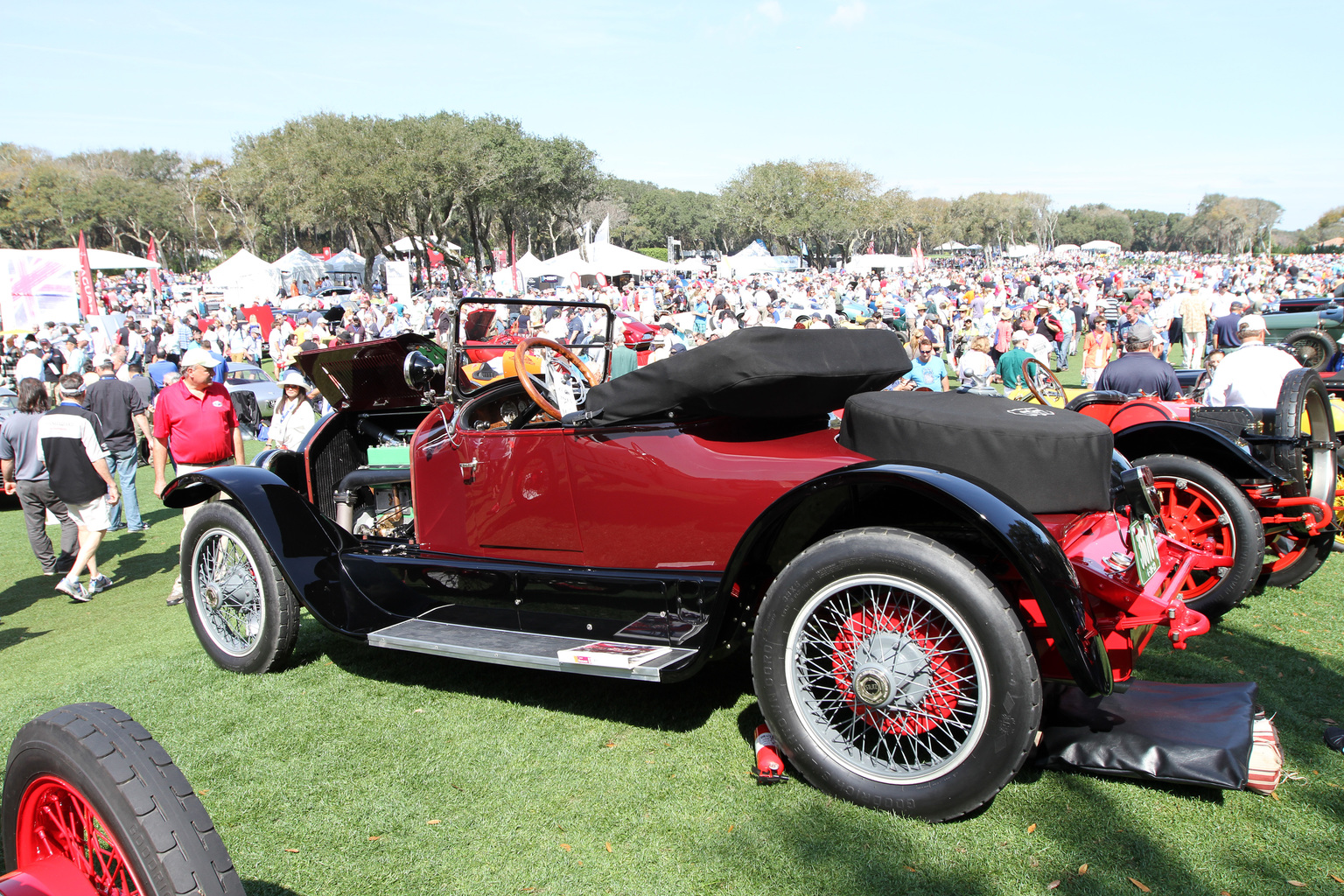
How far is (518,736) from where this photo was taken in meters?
3.64

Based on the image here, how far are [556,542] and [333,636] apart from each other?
7.17 ft

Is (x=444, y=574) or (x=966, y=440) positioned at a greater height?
(x=966, y=440)

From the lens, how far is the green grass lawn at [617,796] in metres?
2.63

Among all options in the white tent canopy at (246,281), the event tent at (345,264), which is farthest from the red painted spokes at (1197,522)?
the event tent at (345,264)

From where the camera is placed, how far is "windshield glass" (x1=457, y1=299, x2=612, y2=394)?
4531 millimetres

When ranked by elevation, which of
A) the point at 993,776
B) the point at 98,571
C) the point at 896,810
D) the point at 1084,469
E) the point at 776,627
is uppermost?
the point at 1084,469

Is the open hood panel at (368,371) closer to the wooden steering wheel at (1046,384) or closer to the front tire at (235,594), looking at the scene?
the front tire at (235,594)

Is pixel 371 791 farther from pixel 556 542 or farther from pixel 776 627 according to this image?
pixel 776 627

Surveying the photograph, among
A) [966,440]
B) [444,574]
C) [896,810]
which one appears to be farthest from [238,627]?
[966,440]

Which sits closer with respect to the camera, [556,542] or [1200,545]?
[556,542]

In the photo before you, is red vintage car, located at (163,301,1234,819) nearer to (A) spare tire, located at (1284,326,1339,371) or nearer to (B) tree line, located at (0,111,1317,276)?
(A) spare tire, located at (1284,326,1339,371)

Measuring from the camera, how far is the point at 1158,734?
305 cm

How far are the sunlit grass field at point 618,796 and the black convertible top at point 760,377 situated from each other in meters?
1.38

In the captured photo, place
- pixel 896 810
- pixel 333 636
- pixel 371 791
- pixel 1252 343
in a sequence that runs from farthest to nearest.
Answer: pixel 1252 343 → pixel 333 636 → pixel 371 791 → pixel 896 810
